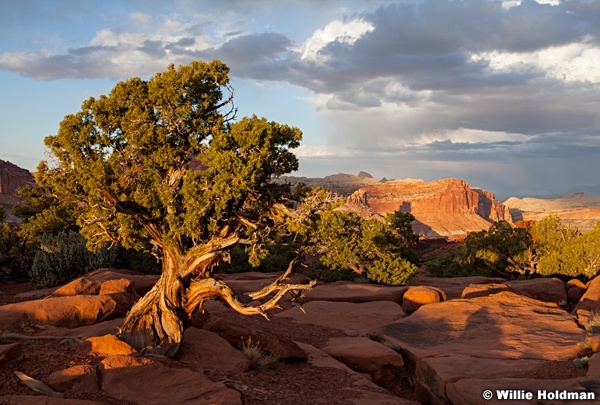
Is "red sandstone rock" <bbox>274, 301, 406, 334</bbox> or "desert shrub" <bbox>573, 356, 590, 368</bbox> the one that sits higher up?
"desert shrub" <bbox>573, 356, 590, 368</bbox>

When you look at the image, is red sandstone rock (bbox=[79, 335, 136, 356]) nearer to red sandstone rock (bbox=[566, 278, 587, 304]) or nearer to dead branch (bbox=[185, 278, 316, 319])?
dead branch (bbox=[185, 278, 316, 319])

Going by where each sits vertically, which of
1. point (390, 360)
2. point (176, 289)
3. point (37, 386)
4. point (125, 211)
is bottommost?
point (390, 360)

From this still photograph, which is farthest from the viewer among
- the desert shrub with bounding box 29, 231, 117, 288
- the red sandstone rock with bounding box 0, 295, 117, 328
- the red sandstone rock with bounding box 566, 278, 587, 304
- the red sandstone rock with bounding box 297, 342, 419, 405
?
the red sandstone rock with bounding box 566, 278, 587, 304

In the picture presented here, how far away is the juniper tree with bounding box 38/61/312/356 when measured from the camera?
37.9 feet

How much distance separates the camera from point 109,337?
11391 mm

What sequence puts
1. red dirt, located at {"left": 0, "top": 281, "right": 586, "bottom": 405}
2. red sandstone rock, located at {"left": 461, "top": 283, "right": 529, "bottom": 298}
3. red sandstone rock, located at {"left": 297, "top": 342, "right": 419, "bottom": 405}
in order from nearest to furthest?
red dirt, located at {"left": 0, "top": 281, "right": 586, "bottom": 405} < red sandstone rock, located at {"left": 297, "top": 342, "right": 419, "bottom": 405} < red sandstone rock, located at {"left": 461, "top": 283, "right": 529, "bottom": 298}

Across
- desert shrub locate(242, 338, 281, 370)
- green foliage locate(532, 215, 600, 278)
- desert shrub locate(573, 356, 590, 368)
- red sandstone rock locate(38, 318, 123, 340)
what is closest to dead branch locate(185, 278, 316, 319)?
desert shrub locate(242, 338, 281, 370)

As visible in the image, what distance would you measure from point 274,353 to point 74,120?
25.6 feet

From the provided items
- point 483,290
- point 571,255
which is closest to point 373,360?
point 483,290

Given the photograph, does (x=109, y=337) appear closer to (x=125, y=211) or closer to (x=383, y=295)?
(x=125, y=211)

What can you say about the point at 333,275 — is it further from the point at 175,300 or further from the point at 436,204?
the point at 436,204

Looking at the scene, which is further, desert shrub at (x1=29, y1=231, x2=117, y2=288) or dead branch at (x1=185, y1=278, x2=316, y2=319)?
desert shrub at (x1=29, y1=231, x2=117, y2=288)

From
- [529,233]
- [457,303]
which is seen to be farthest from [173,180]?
[529,233]

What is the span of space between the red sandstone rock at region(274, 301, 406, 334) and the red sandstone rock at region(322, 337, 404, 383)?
357cm
